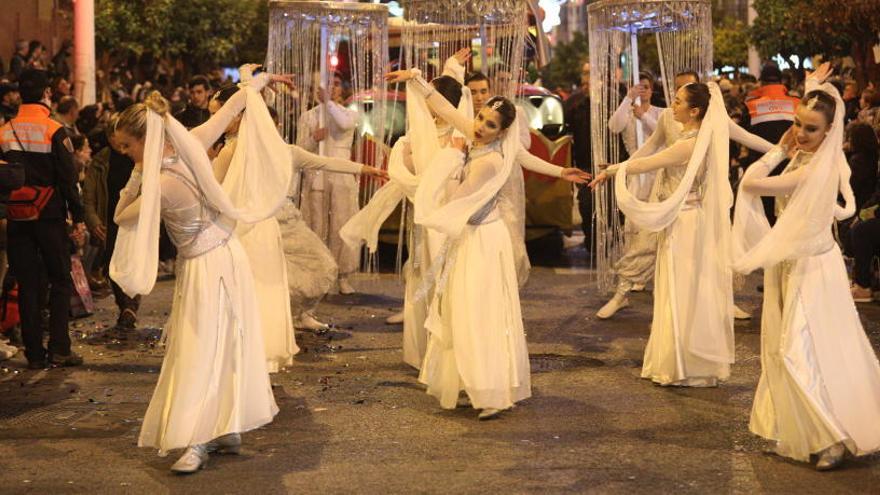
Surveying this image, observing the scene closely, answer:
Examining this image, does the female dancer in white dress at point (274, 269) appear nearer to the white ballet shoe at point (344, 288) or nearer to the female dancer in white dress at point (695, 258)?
the female dancer in white dress at point (695, 258)

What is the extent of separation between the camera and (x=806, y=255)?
6.89 metres

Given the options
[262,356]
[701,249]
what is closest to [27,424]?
[262,356]

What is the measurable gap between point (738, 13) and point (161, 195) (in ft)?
155

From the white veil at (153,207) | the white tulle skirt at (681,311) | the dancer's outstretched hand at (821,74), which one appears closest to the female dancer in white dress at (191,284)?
the white veil at (153,207)

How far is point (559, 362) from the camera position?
988 centimetres

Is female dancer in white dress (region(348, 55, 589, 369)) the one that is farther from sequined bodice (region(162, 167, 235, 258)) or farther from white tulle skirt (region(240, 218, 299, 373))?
sequined bodice (region(162, 167, 235, 258))

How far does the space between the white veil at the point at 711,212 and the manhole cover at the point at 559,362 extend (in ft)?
3.36

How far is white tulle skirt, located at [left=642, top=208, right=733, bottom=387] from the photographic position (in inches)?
352

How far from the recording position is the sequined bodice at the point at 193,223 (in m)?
6.86

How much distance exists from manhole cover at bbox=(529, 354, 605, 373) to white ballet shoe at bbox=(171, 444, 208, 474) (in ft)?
10.7

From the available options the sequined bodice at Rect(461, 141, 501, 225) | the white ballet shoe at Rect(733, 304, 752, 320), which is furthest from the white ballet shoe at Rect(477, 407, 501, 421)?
the white ballet shoe at Rect(733, 304, 752, 320)

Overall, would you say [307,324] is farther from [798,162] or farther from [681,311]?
[798,162]

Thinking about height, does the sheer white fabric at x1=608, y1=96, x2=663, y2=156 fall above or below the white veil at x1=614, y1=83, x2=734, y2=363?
above

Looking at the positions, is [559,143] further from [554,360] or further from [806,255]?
[806,255]
